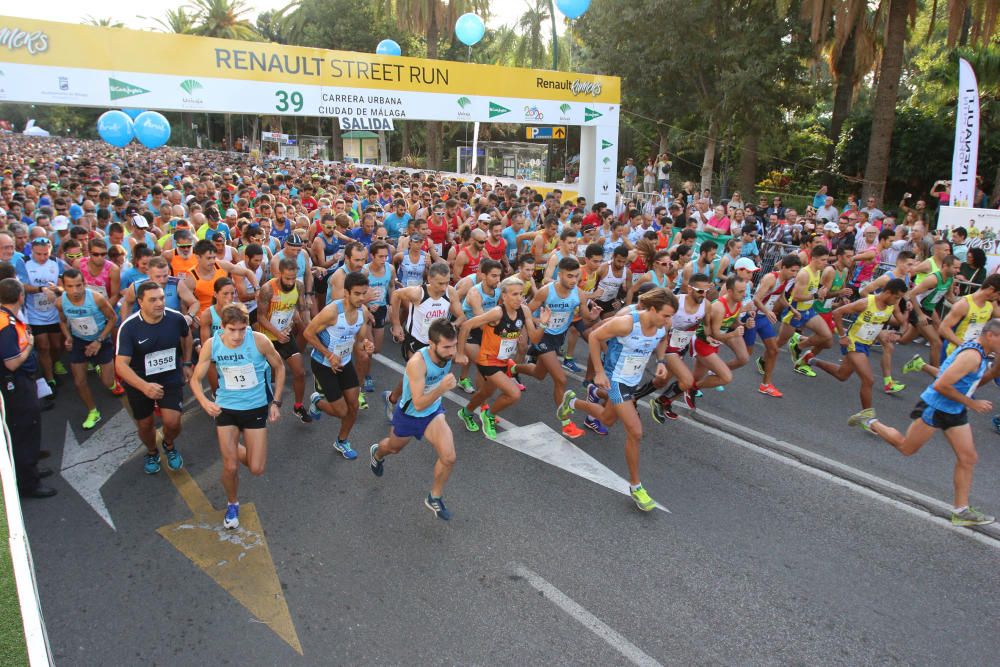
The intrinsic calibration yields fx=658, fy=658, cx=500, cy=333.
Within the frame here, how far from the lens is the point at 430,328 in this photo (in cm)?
486

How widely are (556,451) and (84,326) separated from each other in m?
4.88

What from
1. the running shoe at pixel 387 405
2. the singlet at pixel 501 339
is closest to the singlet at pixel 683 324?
the singlet at pixel 501 339

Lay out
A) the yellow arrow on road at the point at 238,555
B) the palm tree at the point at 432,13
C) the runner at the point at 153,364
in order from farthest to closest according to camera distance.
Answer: the palm tree at the point at 432,13, the runner at the point at 153,364, the yellow arrow on road at the point at 238,555

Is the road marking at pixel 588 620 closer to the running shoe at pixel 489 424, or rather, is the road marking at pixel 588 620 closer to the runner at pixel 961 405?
the running shoe at pixel 489 424

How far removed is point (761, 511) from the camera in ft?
17.4

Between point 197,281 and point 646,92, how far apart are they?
2109cm

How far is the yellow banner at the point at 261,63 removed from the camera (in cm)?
1166

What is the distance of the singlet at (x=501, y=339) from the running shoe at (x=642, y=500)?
1.73 m

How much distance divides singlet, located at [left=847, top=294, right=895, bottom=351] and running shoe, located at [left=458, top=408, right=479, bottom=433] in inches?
166

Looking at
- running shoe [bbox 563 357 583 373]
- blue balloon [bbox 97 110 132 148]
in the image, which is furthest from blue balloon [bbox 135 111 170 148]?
running shoe [bbox 563 357 583 373]

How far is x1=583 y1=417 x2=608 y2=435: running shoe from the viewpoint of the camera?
6797mm

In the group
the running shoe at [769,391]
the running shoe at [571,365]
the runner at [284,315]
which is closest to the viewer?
the runner at [284,315]

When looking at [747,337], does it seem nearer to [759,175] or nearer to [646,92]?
[646,92]

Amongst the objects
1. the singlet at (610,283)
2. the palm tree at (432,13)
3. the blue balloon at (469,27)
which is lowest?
the singlet at (610,283)
